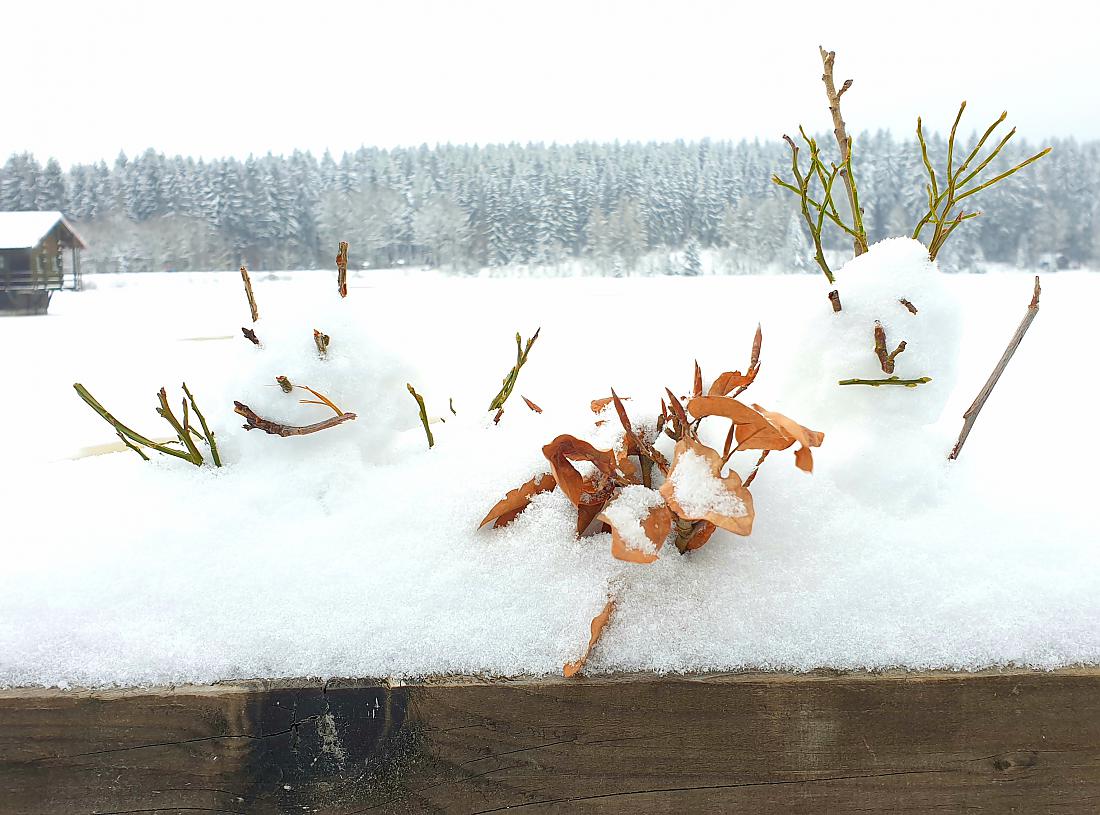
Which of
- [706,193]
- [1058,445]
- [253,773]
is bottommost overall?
[253,773]

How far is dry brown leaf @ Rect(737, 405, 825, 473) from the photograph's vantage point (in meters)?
0.24

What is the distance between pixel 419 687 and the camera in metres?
0.26

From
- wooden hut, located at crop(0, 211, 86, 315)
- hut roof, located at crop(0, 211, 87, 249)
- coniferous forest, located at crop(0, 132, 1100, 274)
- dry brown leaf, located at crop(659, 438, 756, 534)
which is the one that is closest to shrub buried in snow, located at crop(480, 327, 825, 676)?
dry brown leaf, located at crop(659, 438, 756, 534)

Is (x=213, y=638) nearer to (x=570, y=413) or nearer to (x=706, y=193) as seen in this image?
(x=570, y=413)

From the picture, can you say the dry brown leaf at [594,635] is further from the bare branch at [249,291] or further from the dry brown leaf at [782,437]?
the bare branch at [249,291]

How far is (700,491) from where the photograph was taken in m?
0.26

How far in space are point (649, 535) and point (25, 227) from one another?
18.9ft

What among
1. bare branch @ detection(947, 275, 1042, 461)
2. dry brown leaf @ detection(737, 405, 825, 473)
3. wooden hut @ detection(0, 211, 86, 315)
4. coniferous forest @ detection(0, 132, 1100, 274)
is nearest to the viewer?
dry brown leaf @ detection(737, 405, 825, 473)

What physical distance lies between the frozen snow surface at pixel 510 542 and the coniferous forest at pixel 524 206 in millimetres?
2035

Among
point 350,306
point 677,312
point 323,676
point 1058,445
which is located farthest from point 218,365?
point 677,312

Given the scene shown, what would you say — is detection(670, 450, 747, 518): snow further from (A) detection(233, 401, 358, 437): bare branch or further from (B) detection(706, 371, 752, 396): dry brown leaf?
(A) detection(233, 401, 358, 437): bare branch

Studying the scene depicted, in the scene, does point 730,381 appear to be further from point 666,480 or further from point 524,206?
point 524,206

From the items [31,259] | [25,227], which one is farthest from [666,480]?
[31,259]

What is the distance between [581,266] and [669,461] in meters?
3.13
